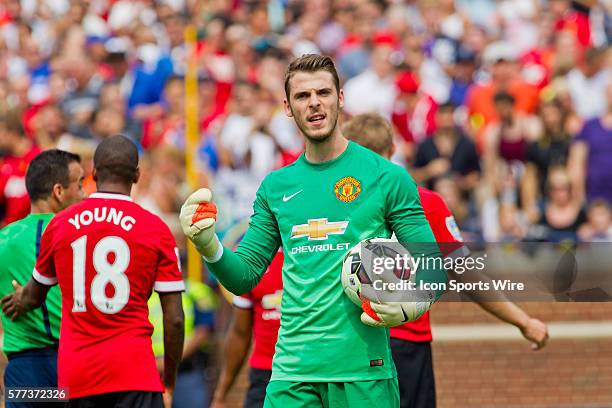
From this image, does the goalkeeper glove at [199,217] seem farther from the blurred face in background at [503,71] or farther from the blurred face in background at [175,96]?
the blurred face in background at [175,96]

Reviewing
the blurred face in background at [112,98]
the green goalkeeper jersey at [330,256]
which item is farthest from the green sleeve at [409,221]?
the blurred face in background at [112,98]

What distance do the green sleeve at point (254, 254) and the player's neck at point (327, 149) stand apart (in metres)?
0.32

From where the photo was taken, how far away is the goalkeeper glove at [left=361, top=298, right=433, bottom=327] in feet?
19.0

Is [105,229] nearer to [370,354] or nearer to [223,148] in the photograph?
[370,354]

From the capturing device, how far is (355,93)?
52.7 feet

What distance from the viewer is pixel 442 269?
6.09 m

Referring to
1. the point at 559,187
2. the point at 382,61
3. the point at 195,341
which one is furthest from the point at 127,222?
the point at 382,61

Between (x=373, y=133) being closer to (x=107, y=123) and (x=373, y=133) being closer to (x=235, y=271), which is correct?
(x=235, y=271)

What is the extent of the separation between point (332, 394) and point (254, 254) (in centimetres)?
82

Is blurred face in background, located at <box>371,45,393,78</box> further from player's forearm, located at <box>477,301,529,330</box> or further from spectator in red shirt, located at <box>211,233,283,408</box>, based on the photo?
player's forearm, located at <box>477,301,529,330</box>

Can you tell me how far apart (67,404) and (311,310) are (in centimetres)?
191

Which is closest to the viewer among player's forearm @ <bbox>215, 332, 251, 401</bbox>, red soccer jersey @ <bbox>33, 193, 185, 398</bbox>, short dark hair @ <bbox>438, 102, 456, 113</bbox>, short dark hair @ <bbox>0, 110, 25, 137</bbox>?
red soccer jersey @ <bbox>33, 193, 185, 398</bbox>

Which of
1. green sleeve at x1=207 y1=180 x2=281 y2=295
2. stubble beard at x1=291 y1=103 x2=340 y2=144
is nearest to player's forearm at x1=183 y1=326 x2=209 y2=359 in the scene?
green sleeve at x1=207 y1=180 x2=281 y2=295

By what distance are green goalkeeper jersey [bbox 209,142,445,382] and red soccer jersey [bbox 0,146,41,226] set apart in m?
7.52
